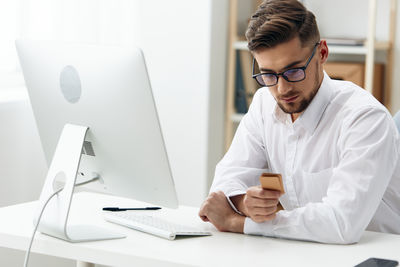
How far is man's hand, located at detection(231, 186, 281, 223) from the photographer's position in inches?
68.6

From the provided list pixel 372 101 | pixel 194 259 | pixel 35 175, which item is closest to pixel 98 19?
pixel 35 175

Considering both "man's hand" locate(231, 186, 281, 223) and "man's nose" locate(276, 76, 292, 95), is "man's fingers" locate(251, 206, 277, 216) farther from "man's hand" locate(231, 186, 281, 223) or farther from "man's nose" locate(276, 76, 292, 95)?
"man's nose" locate(276, 76, 292, 95)

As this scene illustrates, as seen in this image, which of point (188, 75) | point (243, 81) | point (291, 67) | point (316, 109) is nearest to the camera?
point (291, 67)

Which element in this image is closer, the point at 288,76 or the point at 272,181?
the point at 272,181

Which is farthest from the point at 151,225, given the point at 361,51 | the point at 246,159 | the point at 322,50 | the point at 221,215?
the point at 361,51

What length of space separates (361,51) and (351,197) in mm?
1619

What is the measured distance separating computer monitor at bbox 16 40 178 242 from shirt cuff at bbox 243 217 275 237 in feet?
0.73

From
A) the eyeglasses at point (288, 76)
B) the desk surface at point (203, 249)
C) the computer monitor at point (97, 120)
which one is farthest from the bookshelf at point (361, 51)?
the computer monitor at point (97, 120)

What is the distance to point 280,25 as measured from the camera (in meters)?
1.88

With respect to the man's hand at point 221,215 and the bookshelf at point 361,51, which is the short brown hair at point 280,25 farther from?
the bookshelf at point 361,51

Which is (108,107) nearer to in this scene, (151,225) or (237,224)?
(151,225)

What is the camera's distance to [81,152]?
1763mm

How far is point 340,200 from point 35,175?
154 centimetres

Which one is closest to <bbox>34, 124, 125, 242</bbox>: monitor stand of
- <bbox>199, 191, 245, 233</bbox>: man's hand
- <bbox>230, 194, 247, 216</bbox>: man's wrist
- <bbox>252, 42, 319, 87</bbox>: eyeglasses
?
<bbox>199, 191, 245, 233</bbox>: man's hand
